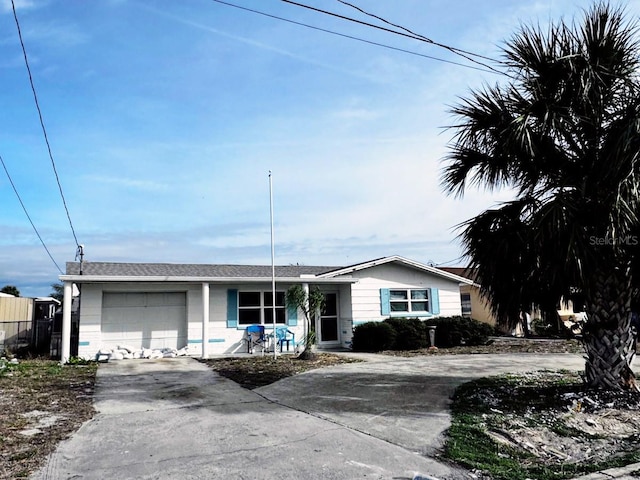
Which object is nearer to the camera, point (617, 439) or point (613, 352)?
point (617, 439)

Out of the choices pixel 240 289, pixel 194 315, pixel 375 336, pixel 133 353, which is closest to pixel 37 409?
pixel 133 353

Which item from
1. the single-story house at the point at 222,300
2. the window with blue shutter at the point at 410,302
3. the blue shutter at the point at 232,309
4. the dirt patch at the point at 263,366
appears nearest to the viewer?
the dirt patch at the point at 263,366

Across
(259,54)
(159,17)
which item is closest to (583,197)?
(259,54)

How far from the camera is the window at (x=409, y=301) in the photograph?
18750mm

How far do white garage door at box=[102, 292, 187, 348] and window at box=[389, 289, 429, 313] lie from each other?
762cm

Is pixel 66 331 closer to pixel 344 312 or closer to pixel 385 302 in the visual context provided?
pixel 344 312

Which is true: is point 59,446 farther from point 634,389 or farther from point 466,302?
point 466,302

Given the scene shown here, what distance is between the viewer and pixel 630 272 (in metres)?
7.96

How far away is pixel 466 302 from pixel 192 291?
17040 millimetres

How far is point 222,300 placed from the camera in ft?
55.0

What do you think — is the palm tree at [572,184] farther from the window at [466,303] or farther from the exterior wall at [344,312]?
the window at [466,303]

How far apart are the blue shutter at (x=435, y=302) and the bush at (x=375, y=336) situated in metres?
3.14

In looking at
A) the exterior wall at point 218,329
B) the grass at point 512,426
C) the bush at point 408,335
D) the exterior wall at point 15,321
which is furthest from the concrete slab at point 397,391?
the exterior wall at point 15,321

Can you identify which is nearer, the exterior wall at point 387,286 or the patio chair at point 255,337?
the patio chair at point 255,337
